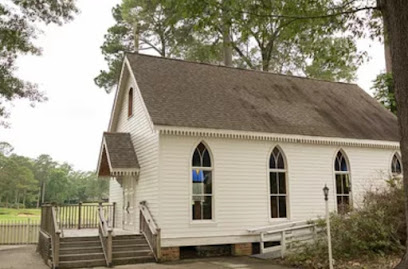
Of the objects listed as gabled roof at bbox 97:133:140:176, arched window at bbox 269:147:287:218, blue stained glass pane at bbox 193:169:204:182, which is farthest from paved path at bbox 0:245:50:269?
arched window at bbox 269:147:287:218

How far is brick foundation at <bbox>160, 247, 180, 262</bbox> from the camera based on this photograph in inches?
531

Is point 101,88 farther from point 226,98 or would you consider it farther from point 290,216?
point 290,216

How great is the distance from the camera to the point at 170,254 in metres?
13.6

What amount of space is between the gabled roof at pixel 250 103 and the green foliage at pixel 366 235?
14.5 feet

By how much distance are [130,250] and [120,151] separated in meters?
4.31

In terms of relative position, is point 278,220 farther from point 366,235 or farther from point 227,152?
point 366,235

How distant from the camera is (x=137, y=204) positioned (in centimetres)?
1616

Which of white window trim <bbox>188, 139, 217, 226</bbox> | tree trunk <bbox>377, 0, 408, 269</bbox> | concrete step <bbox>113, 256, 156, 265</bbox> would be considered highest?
tree trunk <bbox>377, 0, 408, 269</bbox>

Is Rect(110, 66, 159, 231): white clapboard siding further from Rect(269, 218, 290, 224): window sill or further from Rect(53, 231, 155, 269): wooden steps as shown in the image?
Rect(269, 218, 290, 224): window sill

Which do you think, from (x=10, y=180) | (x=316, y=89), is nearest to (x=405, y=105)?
(x=316, y=89)

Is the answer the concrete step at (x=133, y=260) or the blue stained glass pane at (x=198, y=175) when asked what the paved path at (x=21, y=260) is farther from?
the blue stained glass pane at (x=198, y=175)

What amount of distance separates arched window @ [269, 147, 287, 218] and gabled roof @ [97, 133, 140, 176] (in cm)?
530

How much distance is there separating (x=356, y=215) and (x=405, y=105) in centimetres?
619

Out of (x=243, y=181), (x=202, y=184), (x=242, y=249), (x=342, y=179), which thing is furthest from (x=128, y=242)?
(x=342, y=179)
